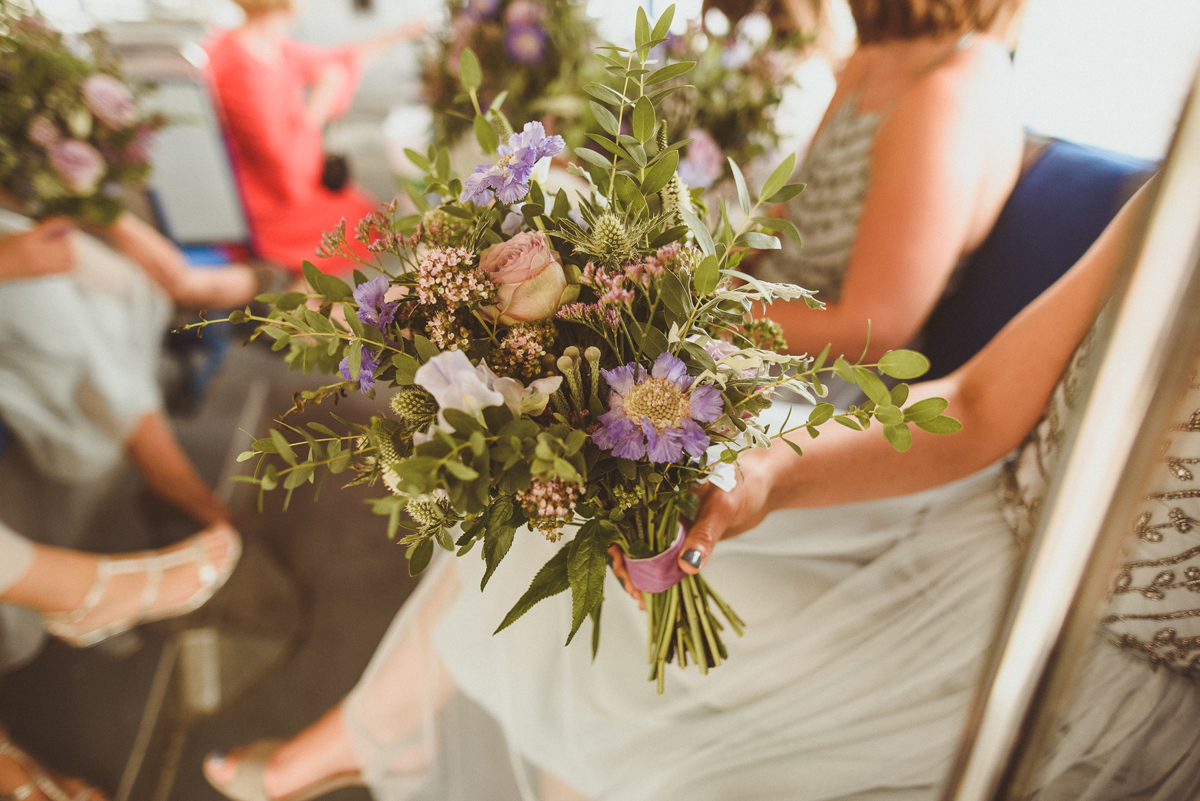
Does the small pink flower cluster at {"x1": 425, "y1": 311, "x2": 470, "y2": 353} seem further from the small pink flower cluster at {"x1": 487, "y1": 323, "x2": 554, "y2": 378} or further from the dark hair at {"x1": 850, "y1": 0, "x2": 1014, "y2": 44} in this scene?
the dark hair at {"x1": 850, "y1": 0, "x2": 1014, "y2": 44}

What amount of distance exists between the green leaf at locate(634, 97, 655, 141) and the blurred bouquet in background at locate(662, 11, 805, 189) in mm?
823

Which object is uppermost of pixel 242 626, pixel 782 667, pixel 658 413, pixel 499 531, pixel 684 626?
pixel 658 413

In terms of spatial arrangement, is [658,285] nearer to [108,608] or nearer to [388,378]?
[388,378]

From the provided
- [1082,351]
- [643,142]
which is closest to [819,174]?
[1082,351]

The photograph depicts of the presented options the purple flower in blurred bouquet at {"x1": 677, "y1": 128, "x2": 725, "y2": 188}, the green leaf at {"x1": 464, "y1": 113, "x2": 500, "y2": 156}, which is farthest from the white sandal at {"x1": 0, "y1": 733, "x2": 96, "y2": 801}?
the purple flower in blurred bouquet at {"x1": 677, "y1": 128, "x2": 725, "y2": 188}

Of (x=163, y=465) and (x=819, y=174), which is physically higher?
(x=819, y=174)

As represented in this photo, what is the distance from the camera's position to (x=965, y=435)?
0.85 m

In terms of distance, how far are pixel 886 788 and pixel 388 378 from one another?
0.75 metres

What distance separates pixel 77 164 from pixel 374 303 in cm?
147

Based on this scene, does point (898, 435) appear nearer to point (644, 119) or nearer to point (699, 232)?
point (699, 232)

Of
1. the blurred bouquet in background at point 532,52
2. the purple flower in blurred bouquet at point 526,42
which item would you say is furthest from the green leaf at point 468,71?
the purple flower in blurred bouquet at point 526,42

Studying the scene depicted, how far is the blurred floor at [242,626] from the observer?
133 cm

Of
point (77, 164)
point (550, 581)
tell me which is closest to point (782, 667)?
point (550, 581)

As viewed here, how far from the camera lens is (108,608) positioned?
1.44m
